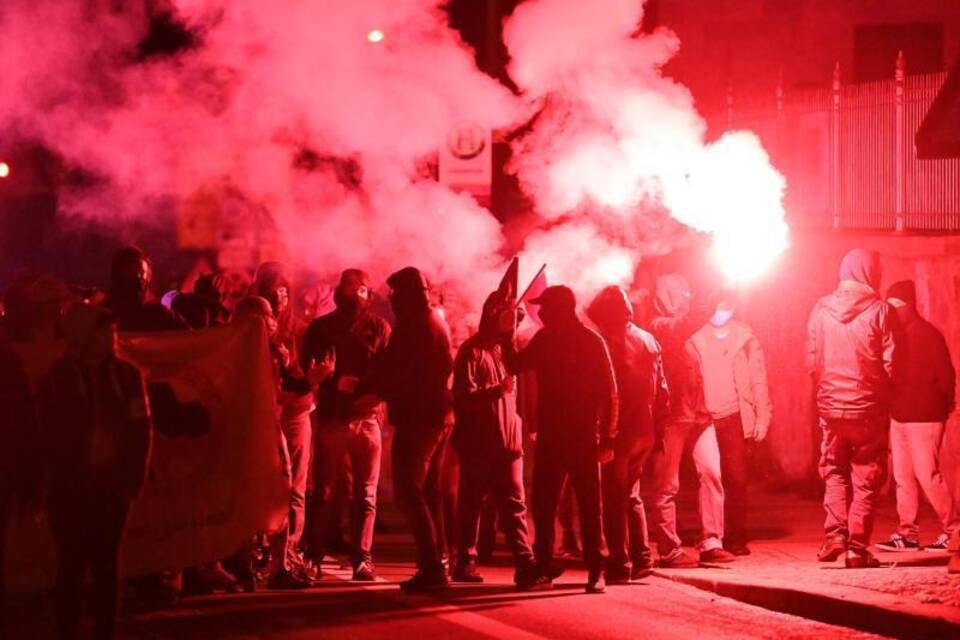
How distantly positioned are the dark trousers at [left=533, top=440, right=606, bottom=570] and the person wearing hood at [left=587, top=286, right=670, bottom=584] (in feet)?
1.40

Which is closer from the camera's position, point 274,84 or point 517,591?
point 517,591

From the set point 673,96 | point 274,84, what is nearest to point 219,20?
point 274,84

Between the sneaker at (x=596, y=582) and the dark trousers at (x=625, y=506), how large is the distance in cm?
49

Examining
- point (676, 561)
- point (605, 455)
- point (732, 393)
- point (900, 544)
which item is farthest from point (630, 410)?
point (900, 544)

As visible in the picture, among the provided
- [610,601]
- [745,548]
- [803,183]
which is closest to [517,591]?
[610,601]

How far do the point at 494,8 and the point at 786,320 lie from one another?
201 inches

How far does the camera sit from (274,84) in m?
16.8

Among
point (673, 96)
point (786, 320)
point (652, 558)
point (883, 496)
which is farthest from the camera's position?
point (786, 320)

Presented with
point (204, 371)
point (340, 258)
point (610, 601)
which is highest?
point (340, 258)

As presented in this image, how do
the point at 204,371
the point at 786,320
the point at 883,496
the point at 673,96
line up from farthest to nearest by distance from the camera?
the point at 786,320 < the point at 883,496 < the point at 673,96 < the point at 204,371

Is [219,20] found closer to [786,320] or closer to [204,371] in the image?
[204,371]

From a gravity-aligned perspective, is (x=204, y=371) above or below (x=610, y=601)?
above

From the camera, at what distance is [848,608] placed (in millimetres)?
10367

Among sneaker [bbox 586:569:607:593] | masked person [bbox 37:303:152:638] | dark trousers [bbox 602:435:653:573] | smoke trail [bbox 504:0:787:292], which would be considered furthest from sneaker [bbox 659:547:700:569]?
masked person [bbox 37:303:152:638]
